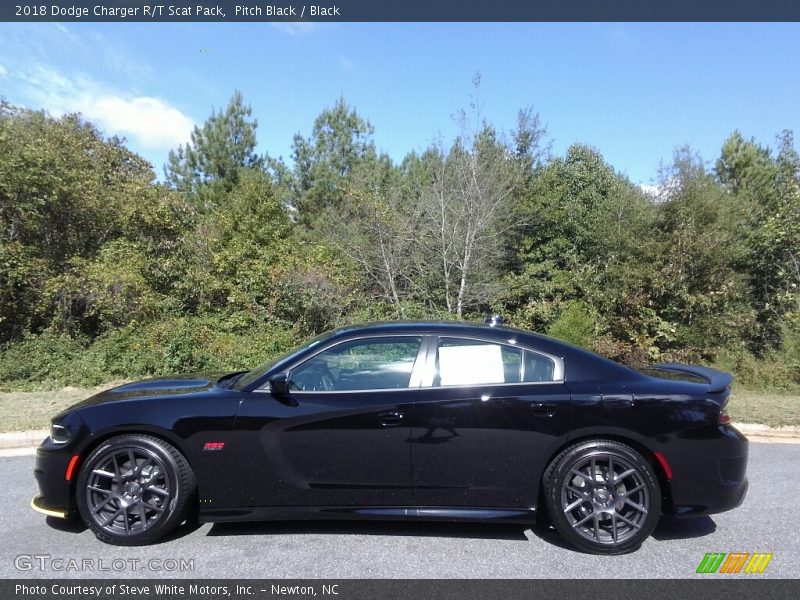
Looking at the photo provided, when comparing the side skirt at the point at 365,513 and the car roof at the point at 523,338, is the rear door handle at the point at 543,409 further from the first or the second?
the side skirt at the point at 365,513

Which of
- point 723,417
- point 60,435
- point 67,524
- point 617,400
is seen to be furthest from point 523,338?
point 67,524

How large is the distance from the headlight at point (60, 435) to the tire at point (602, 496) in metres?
3.23

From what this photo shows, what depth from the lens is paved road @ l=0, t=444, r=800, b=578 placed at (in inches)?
126

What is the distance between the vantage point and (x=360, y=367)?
3.87 metres

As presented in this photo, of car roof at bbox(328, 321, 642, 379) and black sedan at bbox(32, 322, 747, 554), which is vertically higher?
car roof at bbox(328, 321, 642, 379)

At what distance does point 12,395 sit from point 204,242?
5.94 m

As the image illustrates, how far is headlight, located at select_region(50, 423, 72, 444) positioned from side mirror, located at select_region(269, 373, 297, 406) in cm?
140

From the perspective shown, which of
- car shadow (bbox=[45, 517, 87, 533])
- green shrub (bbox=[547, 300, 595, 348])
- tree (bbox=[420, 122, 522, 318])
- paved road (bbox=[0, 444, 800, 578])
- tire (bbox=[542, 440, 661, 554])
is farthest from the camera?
tree (bbox=[420, 122, 522, 318])

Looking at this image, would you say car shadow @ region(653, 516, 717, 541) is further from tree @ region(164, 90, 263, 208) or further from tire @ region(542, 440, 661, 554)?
tree @ region(164, 90, 263, 208)

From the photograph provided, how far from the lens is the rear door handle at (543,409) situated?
11.5 ft

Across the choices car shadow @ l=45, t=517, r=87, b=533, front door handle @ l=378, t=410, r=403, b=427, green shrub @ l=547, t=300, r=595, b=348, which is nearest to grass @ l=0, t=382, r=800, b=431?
green shrub @ l=547, t=300, r=595, b=348

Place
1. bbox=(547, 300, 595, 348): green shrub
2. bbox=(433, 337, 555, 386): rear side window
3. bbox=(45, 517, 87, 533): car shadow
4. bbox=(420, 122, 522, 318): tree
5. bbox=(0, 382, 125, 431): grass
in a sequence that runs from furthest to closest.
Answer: bbox=(420, 122, 522, 318): tree → bbox=(547, 300, 595, 348): green shrub → bbox=(0, 382, 125, 431): grass → bbox=(45, 517, 87, 533): car shadow → bbox=(433, 337, 555, 386): rear side window
